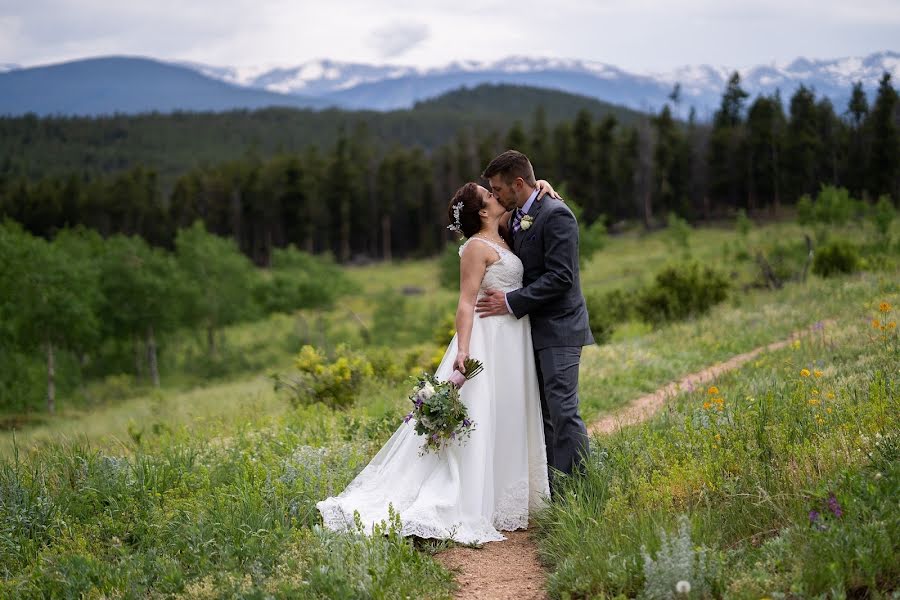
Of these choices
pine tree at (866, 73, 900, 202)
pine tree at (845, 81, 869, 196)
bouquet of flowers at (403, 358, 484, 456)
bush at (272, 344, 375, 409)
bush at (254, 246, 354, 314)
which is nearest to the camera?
bouquet of flowers at (403, 358, 484, 456)

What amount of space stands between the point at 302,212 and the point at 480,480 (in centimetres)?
8788

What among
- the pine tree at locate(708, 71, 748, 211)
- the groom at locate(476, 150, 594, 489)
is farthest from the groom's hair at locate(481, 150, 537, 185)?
the pine tree at locate(708, 71, 748, 211)

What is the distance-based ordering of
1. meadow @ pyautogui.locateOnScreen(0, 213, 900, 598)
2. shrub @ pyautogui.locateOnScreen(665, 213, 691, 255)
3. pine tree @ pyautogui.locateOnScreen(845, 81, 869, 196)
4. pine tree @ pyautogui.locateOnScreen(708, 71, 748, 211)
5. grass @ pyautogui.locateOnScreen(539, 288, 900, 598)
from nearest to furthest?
grass @ pyautogui.locateOnScreen(539, 288, 900, 598), meadow @ pyautogui.locateOnScreen(0, 213, 900, 598), pine tree @ pyautogui.locateOnScreen(845, 81, 869, 196), shrub @ pyautogui.locateOnScreen(665, 213, 691, 255), pine tree @ pyautogui.locateOnScreen(708, 71, 748, 211)

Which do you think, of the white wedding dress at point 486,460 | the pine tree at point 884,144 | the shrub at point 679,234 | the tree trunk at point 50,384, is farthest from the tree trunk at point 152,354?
the white wedding dress at point 486,460

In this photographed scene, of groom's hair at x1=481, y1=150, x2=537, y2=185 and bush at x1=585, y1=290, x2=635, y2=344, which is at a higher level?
groom's hair at x1=481, y1=150, x2=537, y2=185

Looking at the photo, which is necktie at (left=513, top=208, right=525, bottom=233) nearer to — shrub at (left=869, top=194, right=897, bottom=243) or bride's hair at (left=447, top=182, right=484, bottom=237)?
bride's hair at (left=447, top=182, right=484, bottom=237)

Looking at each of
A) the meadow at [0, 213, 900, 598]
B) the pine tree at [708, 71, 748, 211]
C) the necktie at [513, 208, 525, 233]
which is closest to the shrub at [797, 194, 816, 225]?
the pine tree at [708, 71, 748, 211]

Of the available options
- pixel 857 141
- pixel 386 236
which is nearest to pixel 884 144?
pixel 857 141

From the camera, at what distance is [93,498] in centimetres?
585

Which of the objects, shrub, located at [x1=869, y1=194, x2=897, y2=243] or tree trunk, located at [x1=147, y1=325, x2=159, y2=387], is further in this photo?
tree trunk, located at [x1=147, y1=325, x2=159, y2=387]

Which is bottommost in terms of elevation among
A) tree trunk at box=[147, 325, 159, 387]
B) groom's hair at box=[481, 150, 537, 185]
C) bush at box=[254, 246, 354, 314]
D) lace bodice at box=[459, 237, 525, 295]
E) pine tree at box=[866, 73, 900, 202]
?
tree trunk at box=[147, 325, 159, 387]

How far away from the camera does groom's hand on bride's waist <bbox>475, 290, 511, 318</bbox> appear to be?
564 cm

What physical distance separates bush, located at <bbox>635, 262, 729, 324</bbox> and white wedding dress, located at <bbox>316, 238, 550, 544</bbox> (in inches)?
571

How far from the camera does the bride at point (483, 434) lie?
550 cm
